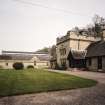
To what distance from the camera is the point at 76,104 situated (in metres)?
6.52

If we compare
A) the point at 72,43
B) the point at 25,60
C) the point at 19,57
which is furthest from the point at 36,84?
the point at 19,57

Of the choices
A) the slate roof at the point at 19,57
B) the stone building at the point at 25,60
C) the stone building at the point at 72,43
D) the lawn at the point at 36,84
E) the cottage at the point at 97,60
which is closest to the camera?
the lawn at the point at 36,84

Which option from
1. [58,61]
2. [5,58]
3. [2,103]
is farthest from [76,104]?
[5,58]

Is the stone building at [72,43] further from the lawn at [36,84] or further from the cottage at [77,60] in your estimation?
the lawn at [36,84]

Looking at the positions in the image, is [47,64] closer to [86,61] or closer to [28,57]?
[28,57]

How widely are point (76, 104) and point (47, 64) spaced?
178 feet

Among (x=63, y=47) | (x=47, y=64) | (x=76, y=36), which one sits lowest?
(x=47, y=64)

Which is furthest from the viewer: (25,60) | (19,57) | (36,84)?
(19,57)

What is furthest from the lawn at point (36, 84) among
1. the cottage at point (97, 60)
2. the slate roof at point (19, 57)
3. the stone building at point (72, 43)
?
the slate roof at point (19, 57)

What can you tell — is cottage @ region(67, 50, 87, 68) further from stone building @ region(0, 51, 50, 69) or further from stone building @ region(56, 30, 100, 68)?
stone building @ region(0, 51, 50, 69)

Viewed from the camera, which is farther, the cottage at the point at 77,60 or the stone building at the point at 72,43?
the stone building at the point at 72,43

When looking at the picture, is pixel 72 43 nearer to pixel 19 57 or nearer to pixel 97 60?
pixel 97 60

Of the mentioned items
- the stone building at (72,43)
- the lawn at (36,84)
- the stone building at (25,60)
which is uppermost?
the stone building at (72,43)

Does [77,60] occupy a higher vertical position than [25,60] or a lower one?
higher
